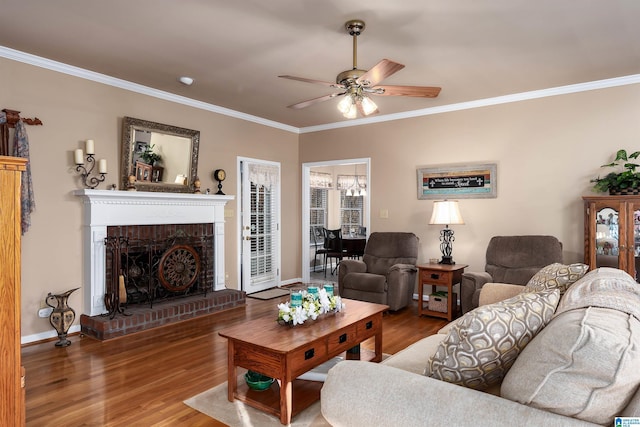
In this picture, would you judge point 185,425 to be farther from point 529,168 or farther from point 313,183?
point 313,183

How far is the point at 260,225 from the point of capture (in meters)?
6.23

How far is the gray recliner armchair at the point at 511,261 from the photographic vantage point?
4203mm

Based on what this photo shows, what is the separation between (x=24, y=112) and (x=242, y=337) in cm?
306

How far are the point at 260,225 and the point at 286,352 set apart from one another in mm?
4088

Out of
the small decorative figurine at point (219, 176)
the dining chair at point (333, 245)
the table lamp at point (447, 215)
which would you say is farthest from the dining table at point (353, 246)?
the small decorative figurine at point (219, 176)

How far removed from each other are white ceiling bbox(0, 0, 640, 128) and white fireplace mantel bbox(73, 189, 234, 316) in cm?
127

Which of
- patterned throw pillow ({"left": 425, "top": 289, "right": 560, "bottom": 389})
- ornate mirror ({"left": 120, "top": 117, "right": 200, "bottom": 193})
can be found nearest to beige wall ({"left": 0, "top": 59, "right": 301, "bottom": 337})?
ornate mirror ({"left": 120, "top": 117, "right": 200, "bottom": 193})

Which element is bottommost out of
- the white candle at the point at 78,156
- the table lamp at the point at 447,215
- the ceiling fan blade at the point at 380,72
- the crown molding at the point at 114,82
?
the table lamp at the point at 447,215

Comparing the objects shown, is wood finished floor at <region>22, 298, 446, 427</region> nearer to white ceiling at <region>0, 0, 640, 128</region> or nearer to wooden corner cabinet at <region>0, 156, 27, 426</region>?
wooden corner cabinet at <region>0, 156, 27, 426</region>

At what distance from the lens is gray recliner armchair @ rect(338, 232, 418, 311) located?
4.78 metres

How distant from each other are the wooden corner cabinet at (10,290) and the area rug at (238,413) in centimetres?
107

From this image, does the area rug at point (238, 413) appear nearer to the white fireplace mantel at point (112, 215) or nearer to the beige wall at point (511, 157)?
the white fireplace mantel at point (112, 215)

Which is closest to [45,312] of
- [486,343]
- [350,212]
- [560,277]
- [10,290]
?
[10,290]

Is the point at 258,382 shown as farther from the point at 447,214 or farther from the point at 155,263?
the point at 447,214
